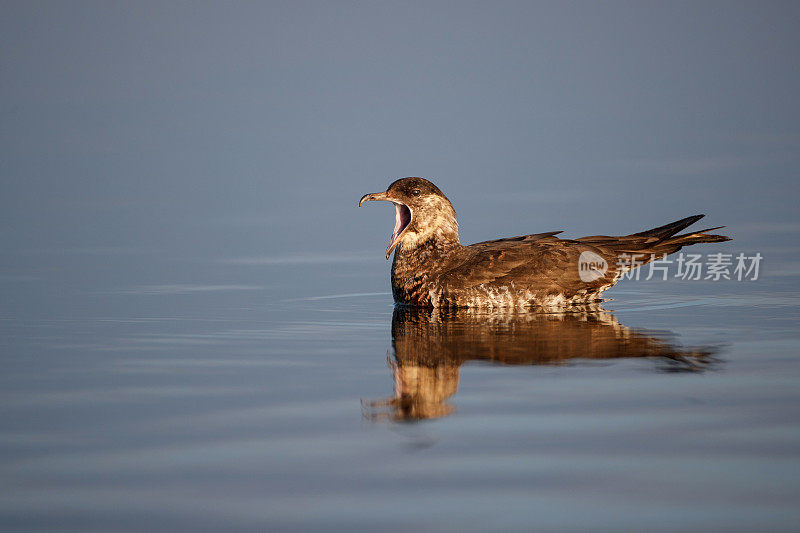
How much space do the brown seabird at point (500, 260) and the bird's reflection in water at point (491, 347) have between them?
375 millimetres

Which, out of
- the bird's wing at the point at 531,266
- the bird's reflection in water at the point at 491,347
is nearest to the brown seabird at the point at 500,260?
the bird's wing at the point at 531,266

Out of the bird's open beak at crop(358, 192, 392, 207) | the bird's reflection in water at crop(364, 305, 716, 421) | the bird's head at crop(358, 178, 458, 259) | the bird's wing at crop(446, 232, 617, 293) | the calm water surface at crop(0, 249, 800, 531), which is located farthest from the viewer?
the bird's open beak at crop(358, 192, 392, 207)

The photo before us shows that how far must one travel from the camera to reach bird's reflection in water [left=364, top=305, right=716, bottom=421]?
664cm

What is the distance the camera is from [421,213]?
1277 cm

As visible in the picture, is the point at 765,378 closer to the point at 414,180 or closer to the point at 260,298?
the point at 414,180

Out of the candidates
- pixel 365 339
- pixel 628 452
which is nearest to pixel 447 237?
pixel 365 339

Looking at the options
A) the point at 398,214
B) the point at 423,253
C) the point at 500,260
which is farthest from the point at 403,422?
the point at 398,214

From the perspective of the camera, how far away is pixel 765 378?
7.11m

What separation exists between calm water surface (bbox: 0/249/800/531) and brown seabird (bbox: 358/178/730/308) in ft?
2.69

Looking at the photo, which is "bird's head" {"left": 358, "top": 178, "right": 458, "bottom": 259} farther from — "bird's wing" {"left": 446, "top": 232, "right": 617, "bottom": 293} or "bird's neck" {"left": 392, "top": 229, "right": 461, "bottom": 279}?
"bird's wing" {"left": 446, "top": 232, "right": 617, "bottom": 293}

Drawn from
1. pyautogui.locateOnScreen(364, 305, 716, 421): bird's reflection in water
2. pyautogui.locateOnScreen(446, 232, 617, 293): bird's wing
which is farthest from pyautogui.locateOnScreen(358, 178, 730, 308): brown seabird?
pyautogui.locateOnScreen(364, 305, 716, 421): bird's reflection in water

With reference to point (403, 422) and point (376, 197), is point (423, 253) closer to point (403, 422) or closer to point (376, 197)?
point (376, 197)

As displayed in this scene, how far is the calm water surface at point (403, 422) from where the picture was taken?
14.2ft

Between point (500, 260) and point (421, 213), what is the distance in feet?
4.83
